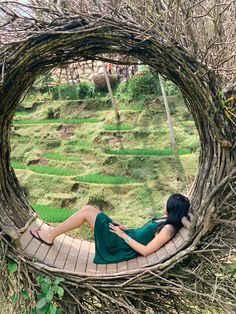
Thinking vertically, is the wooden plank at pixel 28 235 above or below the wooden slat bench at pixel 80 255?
above

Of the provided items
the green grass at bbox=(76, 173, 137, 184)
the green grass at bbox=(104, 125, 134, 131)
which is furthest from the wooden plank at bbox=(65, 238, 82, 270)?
the green grass at bbox=(104, 125, 134, 131)

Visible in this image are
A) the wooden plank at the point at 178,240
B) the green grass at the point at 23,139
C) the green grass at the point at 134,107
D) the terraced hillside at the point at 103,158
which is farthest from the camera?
the green grass at the point at 23,139

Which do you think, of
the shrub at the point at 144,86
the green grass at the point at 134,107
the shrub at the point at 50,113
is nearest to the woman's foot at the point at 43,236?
the green grass at the point at 134,107

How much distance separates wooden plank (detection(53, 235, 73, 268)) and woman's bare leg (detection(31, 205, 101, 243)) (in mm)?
105

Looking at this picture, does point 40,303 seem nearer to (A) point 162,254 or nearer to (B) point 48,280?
(B) point 48,280

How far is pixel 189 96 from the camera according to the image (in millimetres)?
2654

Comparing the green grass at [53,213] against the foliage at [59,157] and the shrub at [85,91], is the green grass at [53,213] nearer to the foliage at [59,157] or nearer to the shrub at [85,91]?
the foliage at [59,157]

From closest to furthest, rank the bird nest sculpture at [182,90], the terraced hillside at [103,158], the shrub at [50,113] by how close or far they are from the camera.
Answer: the bird nest sculpture at [182,90], the terraced hillside at [103,158], the shrub at [50,113]

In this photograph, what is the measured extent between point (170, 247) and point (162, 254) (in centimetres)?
6

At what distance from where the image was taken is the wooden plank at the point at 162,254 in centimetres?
262

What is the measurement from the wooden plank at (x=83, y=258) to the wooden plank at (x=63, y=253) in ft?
0.27

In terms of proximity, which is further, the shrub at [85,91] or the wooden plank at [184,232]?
the shrub at [85,91]

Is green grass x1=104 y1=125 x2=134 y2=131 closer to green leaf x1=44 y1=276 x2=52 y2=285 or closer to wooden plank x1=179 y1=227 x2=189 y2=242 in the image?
wooden plank x1=179 y1=227 x2=189 y2=242

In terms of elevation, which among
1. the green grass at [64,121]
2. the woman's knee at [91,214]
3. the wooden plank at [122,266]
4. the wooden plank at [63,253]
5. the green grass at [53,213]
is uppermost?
the green grass at [64,121]
